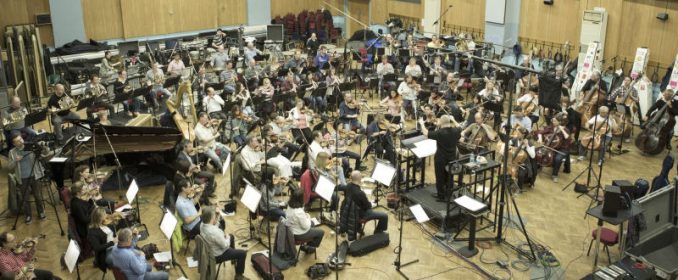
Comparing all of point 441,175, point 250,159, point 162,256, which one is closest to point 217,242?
point 162,256

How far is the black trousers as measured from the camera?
10.4 meters

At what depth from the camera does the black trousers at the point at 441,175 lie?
10.4m

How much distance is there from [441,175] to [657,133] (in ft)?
20.0

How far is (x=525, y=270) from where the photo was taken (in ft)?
30.8

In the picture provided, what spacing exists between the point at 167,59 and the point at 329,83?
20.6ft

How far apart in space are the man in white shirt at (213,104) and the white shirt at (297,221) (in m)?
5.82

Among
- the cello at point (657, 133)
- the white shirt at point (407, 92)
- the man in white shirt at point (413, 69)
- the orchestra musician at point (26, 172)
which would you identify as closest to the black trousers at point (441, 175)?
the white shirt at point (407, 92)

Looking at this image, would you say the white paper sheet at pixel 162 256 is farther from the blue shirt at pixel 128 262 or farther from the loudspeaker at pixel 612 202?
the loudspeaker at pixel 612 202

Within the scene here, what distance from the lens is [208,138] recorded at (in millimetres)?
12523

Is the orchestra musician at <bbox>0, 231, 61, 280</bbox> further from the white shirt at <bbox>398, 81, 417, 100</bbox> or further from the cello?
the cello

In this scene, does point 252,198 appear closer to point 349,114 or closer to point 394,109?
point 349,114

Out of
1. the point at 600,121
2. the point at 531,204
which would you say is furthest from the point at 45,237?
the point at 600,121

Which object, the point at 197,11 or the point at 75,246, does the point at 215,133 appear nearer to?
the point at 75,246

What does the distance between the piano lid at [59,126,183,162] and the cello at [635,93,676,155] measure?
980cm
